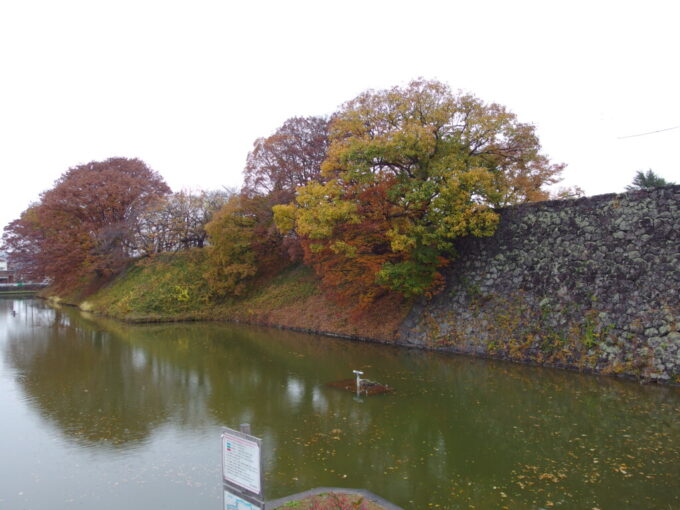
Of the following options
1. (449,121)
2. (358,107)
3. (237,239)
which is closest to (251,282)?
(237,239)

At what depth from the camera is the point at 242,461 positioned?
4277 mm

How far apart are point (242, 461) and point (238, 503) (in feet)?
1.26

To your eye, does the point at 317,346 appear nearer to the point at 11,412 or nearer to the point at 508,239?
the point at 508,239

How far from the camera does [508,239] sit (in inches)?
628

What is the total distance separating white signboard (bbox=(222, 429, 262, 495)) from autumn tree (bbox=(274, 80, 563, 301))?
11462mm

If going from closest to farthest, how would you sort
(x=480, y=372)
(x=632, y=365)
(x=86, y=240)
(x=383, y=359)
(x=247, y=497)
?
(x=247, y=497) → (x=632, y=365) → (x=480, y=372) → (x=383, y=359) → (x=86, y=240)

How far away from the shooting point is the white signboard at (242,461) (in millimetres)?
4139

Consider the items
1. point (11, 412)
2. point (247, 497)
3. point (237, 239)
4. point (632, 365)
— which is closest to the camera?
point (247, 497)

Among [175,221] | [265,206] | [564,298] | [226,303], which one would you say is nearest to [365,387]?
[564,298]

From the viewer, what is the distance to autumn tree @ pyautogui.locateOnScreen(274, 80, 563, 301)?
15648 millimetres

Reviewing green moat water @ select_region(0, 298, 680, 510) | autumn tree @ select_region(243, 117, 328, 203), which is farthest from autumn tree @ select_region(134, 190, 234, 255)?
green moat water @ select_region(0, 298, 680, 510)

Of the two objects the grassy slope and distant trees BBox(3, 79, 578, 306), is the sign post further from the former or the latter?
the grassy slope

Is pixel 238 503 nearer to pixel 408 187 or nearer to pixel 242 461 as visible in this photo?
pixel 242 461

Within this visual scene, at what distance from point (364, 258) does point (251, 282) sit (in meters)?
11.9
